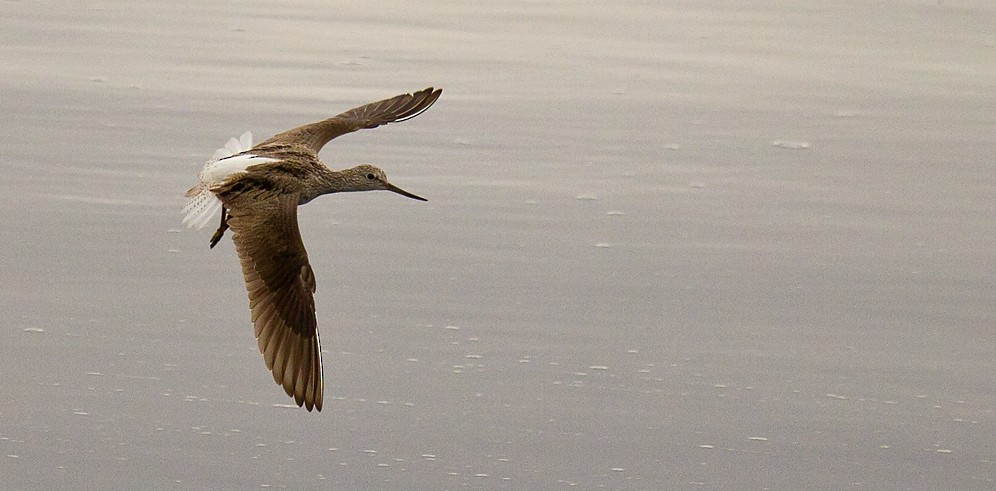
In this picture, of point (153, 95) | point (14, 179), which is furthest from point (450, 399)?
point (153, 95)

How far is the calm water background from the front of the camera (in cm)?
484

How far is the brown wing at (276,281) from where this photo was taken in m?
5.00

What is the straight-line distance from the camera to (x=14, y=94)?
7.45 metres

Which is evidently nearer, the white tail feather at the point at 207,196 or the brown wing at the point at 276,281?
the brown wing at the point at 276,281

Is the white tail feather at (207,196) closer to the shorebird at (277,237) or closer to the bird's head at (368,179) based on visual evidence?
the shorebird at (277,237)

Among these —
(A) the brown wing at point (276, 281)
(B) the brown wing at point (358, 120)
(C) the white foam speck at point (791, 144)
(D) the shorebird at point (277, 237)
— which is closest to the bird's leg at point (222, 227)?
(D) the shorebird at point (277, 237)

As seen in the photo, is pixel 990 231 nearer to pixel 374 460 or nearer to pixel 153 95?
pixel 374 460

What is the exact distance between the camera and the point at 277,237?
509 centimetres

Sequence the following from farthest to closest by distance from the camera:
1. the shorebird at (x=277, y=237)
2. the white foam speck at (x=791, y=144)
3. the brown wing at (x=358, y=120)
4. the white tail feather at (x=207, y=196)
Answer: the white foam speck at (x=791, y=144), the brown wing at (x=358, y=120), the white tail feather at (x=207, y=196), the shorebird at (x=277, y=237)

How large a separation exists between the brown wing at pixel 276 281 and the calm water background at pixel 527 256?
0.65 ft

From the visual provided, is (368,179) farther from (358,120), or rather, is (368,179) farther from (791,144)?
(791,144)

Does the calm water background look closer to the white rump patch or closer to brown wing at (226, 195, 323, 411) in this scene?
brown wing at (226, 195, 323, 411)

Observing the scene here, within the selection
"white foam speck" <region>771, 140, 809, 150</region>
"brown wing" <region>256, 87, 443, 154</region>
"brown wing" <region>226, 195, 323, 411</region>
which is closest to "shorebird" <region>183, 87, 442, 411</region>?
"brown wing" <region>226, 195, 323, 411</region>

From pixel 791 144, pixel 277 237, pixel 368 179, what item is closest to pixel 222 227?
pixel 277 237
